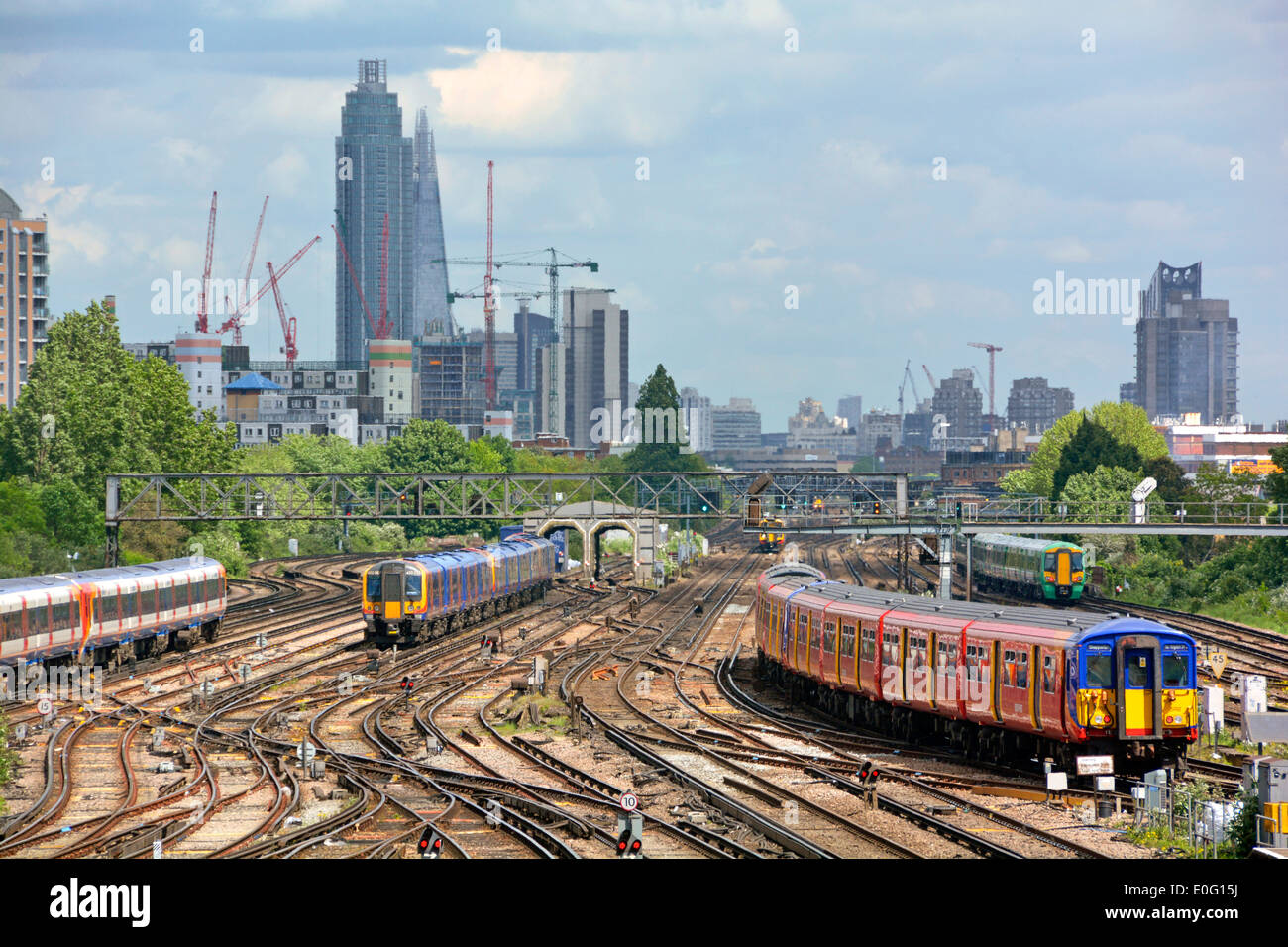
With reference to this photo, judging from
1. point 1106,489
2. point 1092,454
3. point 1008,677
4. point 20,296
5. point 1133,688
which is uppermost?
point 20,296

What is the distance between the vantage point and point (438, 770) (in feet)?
94.9

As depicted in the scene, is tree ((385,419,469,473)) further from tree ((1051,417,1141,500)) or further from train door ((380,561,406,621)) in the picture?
train door ((380,561,406,621))

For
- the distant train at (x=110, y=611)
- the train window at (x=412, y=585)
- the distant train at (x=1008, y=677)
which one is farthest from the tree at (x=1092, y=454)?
the distant train at (x=1008, y=677)

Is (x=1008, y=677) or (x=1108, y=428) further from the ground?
(x=1108, y=428)

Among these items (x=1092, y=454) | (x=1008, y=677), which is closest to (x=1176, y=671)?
(x=1008, y=677)

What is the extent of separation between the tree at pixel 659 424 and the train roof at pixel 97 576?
85347mm

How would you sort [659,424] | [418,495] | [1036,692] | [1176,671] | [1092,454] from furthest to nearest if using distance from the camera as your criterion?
[659,424] → [1092,454] → [418,495] → [1036,692] → [1176,671]

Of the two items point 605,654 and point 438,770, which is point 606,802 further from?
point 605,654

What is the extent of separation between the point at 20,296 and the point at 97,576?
128755 millimetres

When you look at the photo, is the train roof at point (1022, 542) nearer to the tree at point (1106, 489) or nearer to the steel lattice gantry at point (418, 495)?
the steel lattice gantry at point (418, 495)

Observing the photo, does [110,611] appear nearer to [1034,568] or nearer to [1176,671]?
[1176,671]

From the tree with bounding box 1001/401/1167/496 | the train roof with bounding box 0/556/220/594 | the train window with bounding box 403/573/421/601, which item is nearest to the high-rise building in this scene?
the tree with bounding box 1001/401/1167/496

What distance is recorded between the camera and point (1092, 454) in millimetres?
113625
